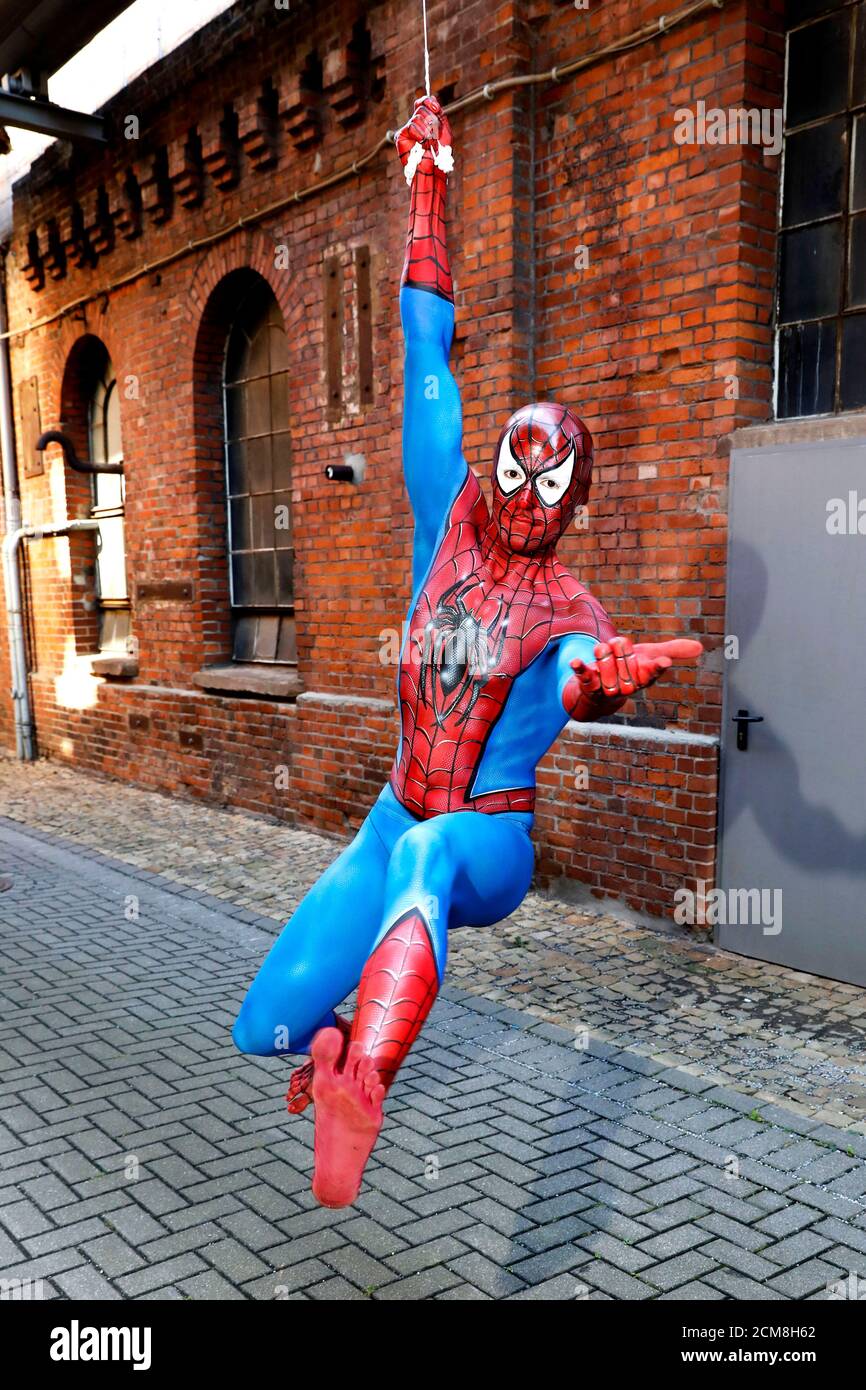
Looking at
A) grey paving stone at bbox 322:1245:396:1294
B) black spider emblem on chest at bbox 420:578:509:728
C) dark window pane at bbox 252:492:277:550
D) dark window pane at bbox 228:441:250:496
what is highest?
dark window pane at bbox 228:441:250:496

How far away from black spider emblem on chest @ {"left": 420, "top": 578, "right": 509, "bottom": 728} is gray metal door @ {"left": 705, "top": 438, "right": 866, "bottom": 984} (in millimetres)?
2536

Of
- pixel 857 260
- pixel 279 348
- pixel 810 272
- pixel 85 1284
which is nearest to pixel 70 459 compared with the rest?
pixel 279 348

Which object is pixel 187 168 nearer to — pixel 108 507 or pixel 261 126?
pixel 261 126

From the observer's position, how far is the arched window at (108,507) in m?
10.8

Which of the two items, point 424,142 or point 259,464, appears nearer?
point 424,142

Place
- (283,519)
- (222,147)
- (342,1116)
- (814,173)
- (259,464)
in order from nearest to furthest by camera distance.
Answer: (342,1116) < (814,173) < (222,147) < (283,519) < (259,464)

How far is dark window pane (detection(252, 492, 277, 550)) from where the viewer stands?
8930 mm

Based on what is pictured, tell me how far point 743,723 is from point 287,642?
15.0ft

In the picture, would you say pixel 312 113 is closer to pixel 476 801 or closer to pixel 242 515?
pixel 242 515

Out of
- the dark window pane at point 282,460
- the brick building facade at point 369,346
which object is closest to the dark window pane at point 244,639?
the brick building facade at point 369,346

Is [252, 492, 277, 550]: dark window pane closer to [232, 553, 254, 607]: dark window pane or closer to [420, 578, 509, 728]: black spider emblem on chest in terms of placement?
[232, 553, 254, 607]: dark window pane

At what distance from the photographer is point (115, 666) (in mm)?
10414

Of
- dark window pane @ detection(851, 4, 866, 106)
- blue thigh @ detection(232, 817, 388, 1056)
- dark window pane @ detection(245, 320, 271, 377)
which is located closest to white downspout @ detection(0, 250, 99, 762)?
dark window pane @ detection(245, 320, 271, 377)

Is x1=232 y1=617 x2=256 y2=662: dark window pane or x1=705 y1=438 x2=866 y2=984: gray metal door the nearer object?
x1=705 y1=438 x2=866 y2=984: gray metal door
